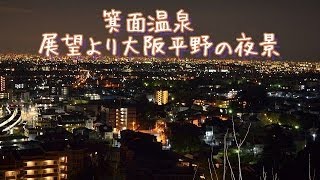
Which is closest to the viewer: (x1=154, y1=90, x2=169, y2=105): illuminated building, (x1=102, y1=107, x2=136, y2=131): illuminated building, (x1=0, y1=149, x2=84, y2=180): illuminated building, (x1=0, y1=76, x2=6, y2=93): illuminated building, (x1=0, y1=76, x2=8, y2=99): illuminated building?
(x1=0, y1=149, x2=84, y2=180): illuminated building

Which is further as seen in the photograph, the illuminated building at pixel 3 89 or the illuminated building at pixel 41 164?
the illuminated building at pixel 3 89

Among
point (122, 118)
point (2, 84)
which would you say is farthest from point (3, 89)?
point (122, 118)

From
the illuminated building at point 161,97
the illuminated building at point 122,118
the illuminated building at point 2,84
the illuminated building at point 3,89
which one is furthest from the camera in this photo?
the illuminated building at point 2,84

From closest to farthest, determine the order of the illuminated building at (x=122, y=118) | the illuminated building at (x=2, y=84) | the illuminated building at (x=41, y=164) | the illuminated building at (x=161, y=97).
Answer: the illuminated building at (x=41, y=164), the illuminated building at (x=122, y=118), the illuminated building at (x=161, y=97), the illuminated building at (x=2, y=84)

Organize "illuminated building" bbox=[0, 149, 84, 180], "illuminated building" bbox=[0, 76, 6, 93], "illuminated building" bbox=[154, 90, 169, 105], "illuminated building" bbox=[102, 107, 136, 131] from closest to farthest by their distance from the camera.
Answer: "illuminated building" bbox=[0, 149, 84, 180] < "illuminated building" bbox=[102, 107, 136, 131] < "illuminated building" bbox=[154, 90, 169, 105] < "illuminated building" bbox=[0, 76, 6, 93]

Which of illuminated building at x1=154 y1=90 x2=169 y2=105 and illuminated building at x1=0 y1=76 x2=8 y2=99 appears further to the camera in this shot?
illuminated building at x1=0 y1=76 x2=8 y2=99

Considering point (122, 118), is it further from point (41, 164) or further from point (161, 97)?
point (41, 164)

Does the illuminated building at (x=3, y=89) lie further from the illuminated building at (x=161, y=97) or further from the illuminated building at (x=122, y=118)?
the illuminated building at (x=122, y=118)

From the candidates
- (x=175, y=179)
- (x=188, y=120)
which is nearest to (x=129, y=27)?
(x=175, y=179)

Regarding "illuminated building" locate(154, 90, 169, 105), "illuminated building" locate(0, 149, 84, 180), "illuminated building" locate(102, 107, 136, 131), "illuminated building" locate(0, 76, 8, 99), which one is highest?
"illuminated building" locate(0, 76, 8, 99)

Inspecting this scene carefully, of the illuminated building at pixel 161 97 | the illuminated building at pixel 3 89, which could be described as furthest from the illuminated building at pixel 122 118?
the illuminated building at pixel 3 89

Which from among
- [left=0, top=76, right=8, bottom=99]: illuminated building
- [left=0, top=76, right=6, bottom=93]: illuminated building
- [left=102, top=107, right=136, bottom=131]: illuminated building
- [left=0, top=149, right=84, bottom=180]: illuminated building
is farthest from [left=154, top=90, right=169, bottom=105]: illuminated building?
[left=0, top=149, right=84, bottom=180]: illuminated building

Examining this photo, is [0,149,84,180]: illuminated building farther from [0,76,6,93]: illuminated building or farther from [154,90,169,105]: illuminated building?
[0,76,6,93]: illuminated building

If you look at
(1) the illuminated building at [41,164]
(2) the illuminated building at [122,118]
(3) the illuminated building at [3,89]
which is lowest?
(1) the illuminated building at [41,164]
